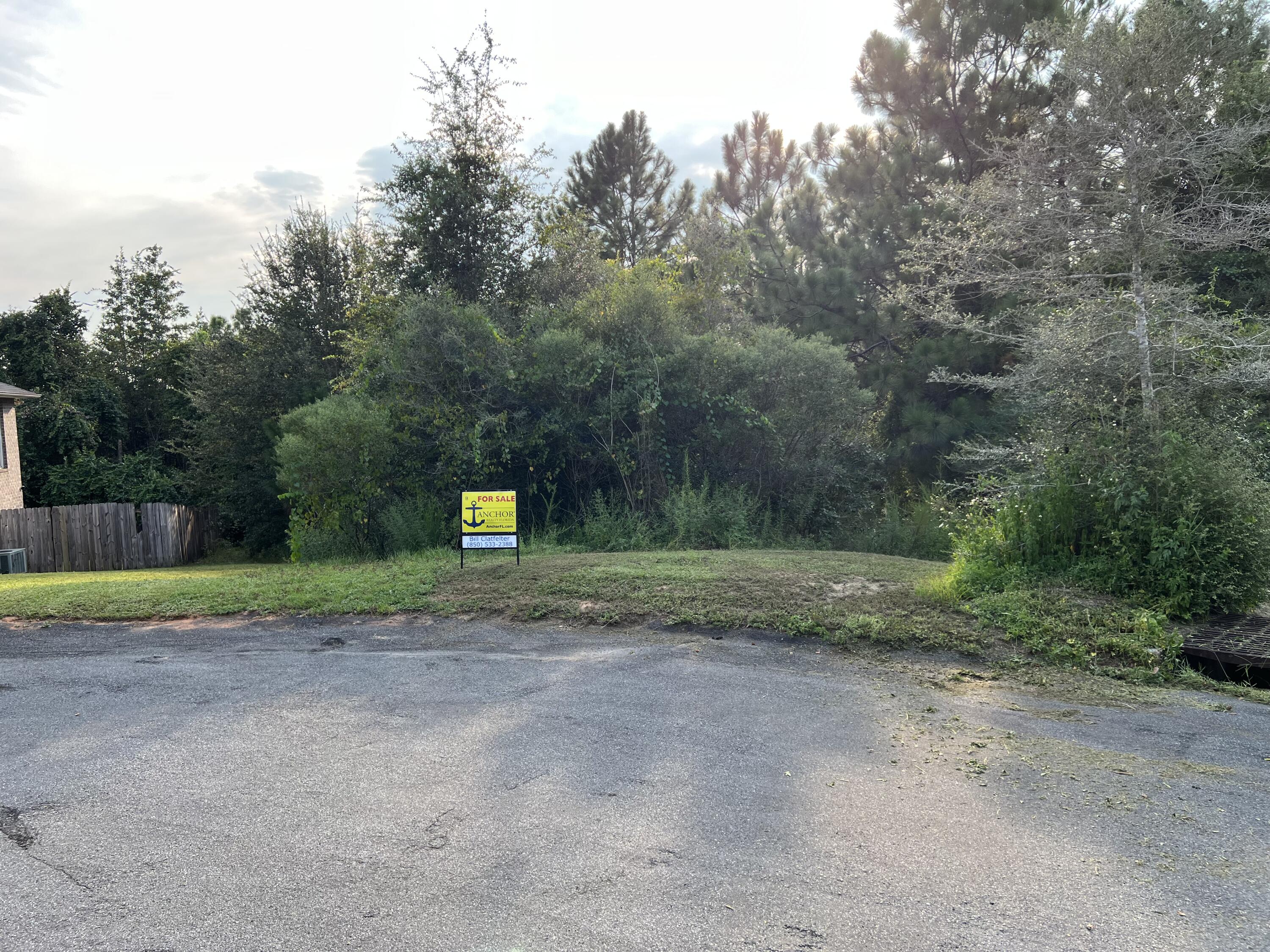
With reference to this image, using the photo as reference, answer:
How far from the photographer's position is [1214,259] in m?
14.6

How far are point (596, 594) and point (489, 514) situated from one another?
99.6 inches

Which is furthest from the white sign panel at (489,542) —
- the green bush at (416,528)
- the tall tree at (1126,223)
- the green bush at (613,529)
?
the tall tree at (1126,223)

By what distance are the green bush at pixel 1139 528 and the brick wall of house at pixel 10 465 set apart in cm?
2662

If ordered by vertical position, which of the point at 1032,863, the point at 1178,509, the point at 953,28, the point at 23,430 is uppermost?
the point at 953,28

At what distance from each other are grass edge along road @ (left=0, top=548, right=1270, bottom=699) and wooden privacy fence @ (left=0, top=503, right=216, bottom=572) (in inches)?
487

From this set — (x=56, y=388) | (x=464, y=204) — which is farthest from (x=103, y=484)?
(x=464, y=204)

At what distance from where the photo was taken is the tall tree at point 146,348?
35031mm

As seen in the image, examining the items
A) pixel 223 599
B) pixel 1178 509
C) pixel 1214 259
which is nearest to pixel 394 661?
pixel 223 599

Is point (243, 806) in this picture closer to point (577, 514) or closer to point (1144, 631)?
point (1144, 631)

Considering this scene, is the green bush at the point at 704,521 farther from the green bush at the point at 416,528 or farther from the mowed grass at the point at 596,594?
the green bush at the point at 416,528

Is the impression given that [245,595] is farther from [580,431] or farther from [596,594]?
[580,431]

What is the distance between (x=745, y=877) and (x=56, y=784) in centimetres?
348

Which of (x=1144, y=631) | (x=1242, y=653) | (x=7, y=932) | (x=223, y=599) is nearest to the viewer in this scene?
(x=7, y=932)

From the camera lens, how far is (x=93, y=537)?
22516 millimetres
